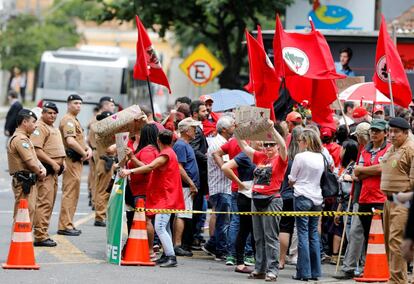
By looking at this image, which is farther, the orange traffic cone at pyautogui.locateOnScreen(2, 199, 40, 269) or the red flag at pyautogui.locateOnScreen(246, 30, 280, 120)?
the red flag at pyautogui.locateOnScreen(246, 30, 280, 120)

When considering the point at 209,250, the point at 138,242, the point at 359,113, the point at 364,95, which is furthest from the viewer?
the point at 364,95

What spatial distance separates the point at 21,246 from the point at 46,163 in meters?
2.34

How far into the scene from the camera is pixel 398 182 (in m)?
12.5

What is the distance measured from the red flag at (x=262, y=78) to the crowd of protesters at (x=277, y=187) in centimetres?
53

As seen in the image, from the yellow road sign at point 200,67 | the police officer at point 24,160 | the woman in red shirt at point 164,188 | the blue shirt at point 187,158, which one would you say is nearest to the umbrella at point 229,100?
the blue shirt at point 187,158

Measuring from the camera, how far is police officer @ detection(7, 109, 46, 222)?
14750mm

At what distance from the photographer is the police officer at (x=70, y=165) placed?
17.5 metres

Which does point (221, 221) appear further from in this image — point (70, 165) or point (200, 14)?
point (200, 14)

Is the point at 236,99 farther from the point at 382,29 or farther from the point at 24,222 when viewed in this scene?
the point at 24,222

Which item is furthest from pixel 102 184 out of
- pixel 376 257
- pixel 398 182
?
pixel 398 182

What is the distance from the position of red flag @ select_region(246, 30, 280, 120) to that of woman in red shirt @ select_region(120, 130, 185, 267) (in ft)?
4.11

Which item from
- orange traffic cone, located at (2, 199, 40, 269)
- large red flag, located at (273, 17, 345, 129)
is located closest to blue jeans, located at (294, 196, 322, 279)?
large red flag, located at (273, 17, 345, 129)

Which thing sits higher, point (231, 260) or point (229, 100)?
point (229, 100)

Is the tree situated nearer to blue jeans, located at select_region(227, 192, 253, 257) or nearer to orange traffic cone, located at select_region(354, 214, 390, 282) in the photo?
blue jeans, located at select_region(227, 192, 253, 257)
